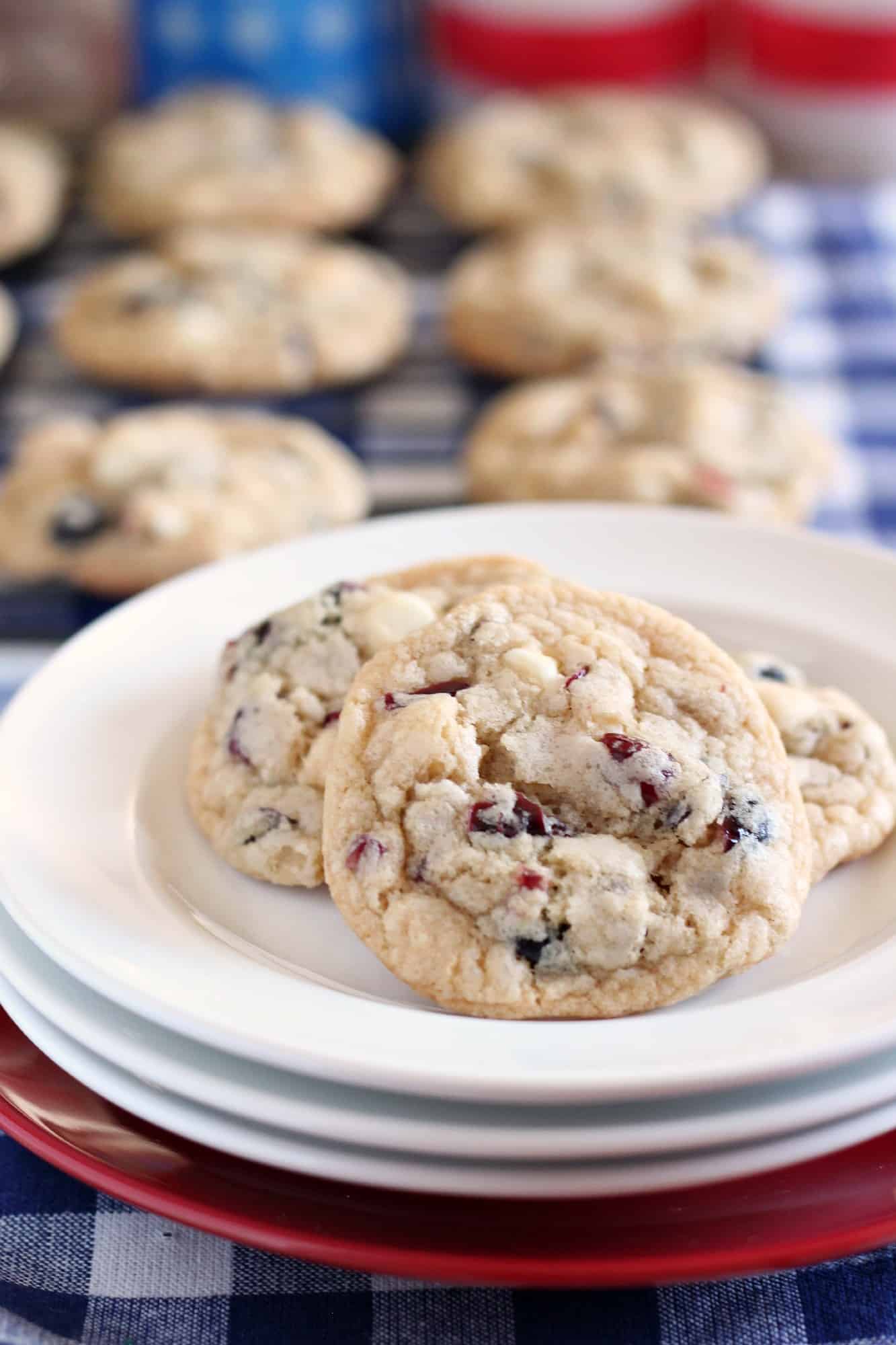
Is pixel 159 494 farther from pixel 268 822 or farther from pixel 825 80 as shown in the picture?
pixel 825 80

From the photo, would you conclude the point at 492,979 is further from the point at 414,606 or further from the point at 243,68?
the point at 243,68

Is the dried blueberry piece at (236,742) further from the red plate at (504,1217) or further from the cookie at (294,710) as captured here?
the red plate at (504,1217)

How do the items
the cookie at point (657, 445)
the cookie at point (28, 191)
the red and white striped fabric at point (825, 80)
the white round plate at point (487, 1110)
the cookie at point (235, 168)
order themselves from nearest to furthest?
the white round plate at point (487, 1110)
the cookie at point (657, 445)
the cookie at point (28, 191)
the cookie at point (235, 168)
the red and white striped fabric at point (825, 80)

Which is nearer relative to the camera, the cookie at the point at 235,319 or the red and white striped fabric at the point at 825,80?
the cookie at the point at 235,319

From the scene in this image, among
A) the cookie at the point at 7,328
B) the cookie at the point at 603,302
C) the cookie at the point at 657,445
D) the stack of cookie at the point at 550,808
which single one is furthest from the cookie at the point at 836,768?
the cookie at the point at 7,328

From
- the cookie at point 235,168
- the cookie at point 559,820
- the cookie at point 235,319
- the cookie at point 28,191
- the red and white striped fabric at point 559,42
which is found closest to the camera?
the cookie at point 559,820

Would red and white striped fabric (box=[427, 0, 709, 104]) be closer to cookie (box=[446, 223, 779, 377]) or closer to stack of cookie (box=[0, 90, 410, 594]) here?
stack of cookie (box=[0, 90, 410, 594])

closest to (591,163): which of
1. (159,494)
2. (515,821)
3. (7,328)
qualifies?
(7,328)

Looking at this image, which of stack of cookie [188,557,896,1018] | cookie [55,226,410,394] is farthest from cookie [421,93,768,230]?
stack of cookie [188,557,896,1018]

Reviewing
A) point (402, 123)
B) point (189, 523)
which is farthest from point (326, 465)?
point (402, 123)
